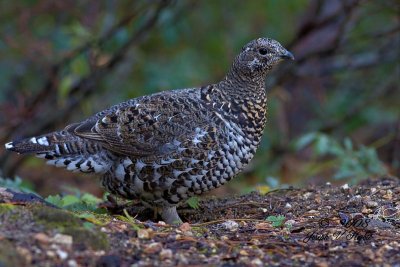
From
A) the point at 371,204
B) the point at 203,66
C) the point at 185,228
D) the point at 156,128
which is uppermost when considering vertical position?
the point at 203,66

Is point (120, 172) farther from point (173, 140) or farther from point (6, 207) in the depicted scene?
point (6, 207)

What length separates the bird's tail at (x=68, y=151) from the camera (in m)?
5.86

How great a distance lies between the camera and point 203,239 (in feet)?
14.7

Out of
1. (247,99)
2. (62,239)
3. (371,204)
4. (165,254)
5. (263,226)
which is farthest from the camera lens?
(247,99)

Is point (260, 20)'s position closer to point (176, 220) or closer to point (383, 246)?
point (176, 220)

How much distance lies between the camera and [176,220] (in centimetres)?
577

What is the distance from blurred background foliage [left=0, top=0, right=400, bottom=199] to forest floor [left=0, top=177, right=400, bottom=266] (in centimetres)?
244

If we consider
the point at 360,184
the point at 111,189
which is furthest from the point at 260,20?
the point at 111,189

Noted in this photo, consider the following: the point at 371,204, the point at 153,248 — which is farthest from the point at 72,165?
the point at 371,204

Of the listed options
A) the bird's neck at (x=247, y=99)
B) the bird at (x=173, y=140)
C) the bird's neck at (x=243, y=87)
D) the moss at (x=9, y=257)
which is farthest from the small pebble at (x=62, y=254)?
the bird's neck at (x=243, y=87)

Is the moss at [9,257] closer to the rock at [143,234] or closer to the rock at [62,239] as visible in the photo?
the rock at [62,239]

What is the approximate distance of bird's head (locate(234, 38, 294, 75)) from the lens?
6.07 metres

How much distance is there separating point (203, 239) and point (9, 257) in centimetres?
130

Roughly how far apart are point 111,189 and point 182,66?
4048 mm
